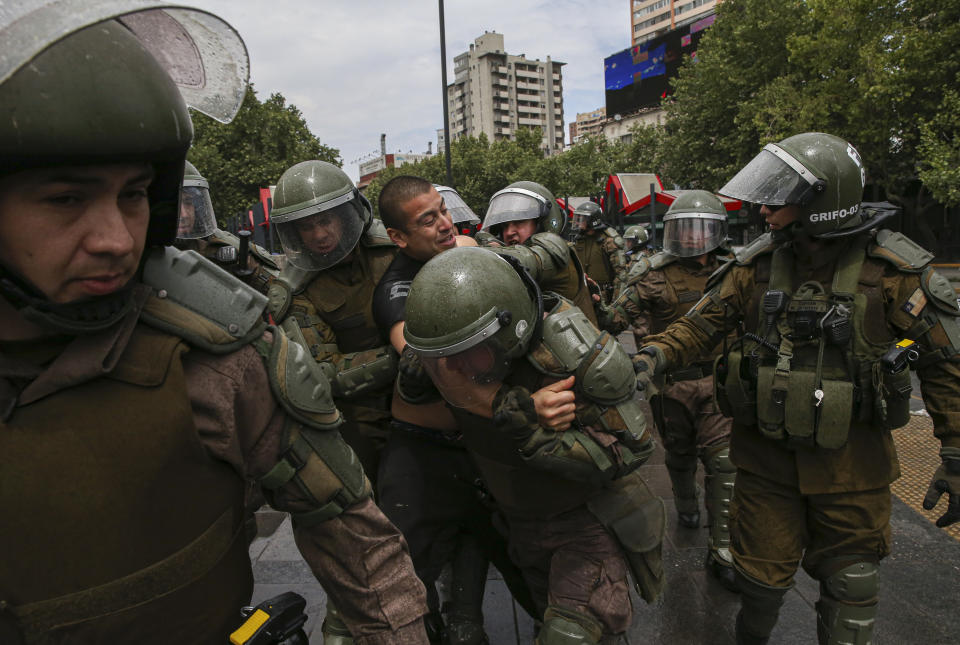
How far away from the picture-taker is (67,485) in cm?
99

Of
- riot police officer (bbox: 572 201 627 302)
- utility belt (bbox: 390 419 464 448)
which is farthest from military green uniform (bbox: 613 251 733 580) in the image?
riot police officer (bbox: 572 201 627 302)

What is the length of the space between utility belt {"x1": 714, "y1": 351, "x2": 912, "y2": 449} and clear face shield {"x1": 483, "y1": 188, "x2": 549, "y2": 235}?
259 cm

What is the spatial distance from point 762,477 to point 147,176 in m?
2.55

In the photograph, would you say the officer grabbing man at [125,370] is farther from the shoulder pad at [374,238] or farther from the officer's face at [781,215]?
the officer's face at [781,215]

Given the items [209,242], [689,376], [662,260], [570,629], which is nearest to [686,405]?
Result: [689,376]

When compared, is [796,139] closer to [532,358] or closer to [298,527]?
[532,358]

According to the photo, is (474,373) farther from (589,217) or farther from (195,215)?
(589,217)

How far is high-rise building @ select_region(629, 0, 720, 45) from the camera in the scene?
90306 mm

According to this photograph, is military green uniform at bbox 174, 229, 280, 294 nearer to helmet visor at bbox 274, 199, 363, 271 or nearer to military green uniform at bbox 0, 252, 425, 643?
helmet visor at bbox 274, 199, 363, 271

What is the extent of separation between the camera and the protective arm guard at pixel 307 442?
1.23 meters

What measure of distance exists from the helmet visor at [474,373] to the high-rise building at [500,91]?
320 feet

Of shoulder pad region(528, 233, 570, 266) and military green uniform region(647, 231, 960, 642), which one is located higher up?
shoulder pad region(528, 233, 570, 266)

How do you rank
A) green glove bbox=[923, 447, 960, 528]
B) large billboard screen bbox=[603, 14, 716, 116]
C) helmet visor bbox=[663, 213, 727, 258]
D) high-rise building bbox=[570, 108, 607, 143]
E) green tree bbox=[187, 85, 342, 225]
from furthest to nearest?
high-rise building bbox=[570, 108, 607, 143] → large billboard screen bbox=[603, 14, 716, 116] → green tree bbox=[187, 85, 342, 225] → helmet visor bbox=[663, 213, 727, 258] → green glove bbox=[923, 447, 960, 528]

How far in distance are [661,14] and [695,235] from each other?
107 metres
